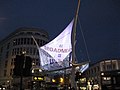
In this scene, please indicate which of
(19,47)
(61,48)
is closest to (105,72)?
(61,48)

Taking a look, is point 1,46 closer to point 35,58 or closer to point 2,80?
point 2,80

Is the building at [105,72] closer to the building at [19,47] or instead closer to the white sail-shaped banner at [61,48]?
the white sail-shaped banner at [61,48]

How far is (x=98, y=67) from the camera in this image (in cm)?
8500

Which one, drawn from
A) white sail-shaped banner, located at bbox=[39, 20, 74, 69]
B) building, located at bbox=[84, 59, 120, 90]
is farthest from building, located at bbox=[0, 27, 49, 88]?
white sail-shaped banner, located at bbox=[39, 20, 74, 69]

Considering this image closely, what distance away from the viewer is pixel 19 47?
72.4 m

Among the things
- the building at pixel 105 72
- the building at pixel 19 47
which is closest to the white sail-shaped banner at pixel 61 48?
the building at pixel 105 72

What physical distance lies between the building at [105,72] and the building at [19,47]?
78.9 ft

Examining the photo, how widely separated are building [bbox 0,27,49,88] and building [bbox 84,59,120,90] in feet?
78.9

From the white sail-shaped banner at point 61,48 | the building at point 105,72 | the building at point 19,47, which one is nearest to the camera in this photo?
the white sail-shaped banner at point 61,48

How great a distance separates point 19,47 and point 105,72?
4394 centimetres

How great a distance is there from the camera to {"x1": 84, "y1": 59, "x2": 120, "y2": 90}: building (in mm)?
29891

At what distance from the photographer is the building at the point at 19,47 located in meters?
71.9

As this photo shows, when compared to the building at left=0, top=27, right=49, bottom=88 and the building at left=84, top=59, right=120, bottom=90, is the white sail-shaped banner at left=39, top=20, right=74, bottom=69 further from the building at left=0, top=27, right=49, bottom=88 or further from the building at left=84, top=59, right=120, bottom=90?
the building at left=0, top=27, right=49, bottom=88

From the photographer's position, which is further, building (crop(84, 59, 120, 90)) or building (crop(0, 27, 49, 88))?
building (crop(0, 27, 49, 88))
